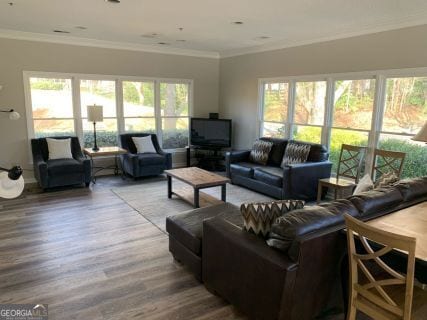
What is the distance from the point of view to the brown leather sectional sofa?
194cm

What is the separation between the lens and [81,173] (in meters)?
5.59

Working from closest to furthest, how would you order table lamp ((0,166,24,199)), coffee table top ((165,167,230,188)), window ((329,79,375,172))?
table lamp ((0,166,24,199)) < coffee table top ((165,167,230,188)) < window ((329,79,375,172))

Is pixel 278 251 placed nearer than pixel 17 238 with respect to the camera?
Yes

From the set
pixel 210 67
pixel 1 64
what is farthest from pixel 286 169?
pixel 1 64

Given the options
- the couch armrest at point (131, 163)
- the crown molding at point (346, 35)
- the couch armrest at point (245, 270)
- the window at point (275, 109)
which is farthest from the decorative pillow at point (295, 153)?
the couch armrest at point (245, 270)

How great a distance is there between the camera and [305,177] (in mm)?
4938

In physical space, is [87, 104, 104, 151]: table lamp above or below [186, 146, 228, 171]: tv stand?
above

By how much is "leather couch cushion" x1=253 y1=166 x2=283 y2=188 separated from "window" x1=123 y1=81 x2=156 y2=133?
2.90 m

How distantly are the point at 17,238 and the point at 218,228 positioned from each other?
259cm

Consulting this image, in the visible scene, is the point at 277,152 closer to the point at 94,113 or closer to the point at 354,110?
the point at 354,110

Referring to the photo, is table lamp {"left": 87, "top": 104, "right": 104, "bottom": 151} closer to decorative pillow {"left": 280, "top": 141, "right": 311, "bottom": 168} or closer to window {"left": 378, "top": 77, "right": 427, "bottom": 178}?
decorative pillow {"left": 280, "top": 141, "right": 311, "bottom": 168}

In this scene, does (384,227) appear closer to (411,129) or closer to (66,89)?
(411,129)

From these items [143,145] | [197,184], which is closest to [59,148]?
[143,145]

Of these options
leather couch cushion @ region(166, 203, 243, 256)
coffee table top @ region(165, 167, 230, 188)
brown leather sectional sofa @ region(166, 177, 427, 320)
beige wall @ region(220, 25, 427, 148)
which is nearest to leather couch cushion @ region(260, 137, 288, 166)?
beige wall @ region(220, 25, 427, 148)
